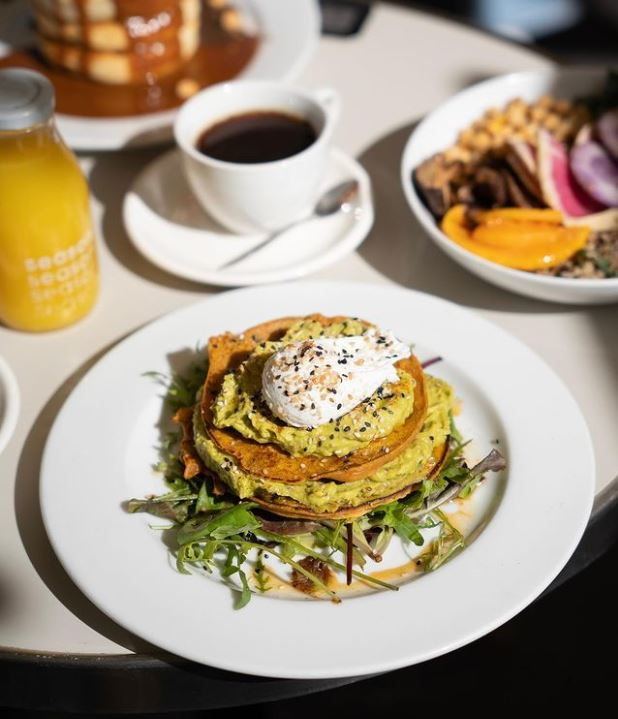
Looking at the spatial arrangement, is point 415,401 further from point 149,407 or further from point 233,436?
point 149,407

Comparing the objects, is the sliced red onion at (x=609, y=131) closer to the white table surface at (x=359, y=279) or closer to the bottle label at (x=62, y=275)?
the white table surface at (x=359, y=279)

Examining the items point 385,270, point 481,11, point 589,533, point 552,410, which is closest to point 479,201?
point 385,270

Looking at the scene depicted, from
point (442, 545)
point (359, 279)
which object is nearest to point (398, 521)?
point (442, 545)

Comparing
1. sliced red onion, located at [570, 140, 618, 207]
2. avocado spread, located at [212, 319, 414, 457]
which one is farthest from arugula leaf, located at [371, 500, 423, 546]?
sliced red onion, located at [570, 140, 618, 207]

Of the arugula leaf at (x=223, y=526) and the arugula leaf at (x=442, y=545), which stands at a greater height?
the arugula leaf at (x=223, y=526)

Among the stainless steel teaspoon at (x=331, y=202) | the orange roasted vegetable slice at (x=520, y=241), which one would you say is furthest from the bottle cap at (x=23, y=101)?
the orange roasted vegetable slice at (x=520, y=241)

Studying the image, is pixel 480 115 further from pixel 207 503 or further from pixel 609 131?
pixel 207 503
